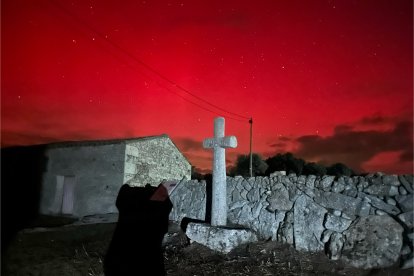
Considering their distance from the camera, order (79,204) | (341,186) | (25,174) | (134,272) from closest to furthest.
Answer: (134,272) < (341,186) < (79,204) < (25,174)

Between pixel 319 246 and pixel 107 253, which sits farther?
pixel 107 253

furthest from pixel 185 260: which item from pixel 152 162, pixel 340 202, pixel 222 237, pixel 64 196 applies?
pixel 64 196

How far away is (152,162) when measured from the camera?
19.8 meters

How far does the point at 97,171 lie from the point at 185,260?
11.3 m

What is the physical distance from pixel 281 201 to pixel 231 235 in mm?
1713

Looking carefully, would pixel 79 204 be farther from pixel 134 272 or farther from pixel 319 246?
pixel 319 246

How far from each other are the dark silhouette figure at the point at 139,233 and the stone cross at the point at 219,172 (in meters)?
1.83

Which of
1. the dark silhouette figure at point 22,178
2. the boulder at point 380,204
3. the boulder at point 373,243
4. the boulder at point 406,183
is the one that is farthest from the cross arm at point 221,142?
the dark silhouette figure at point 22,178

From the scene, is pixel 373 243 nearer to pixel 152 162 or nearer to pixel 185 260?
pixel 185 260

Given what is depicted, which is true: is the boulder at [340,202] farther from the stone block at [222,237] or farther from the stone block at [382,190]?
the stone block at [222,237]

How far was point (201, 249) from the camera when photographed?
861 cm

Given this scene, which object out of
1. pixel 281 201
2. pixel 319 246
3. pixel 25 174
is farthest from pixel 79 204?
pixel 319 246

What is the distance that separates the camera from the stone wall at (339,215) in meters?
6.93

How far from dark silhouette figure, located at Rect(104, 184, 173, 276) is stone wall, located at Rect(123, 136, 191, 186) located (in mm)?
1277
